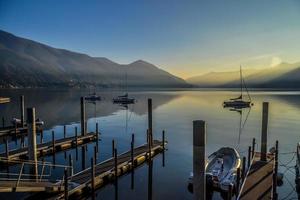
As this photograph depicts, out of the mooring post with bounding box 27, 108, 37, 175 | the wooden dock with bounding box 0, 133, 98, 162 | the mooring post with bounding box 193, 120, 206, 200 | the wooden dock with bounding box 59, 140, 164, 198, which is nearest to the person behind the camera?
the mooring post with bounding box 193, 120, 206, 200

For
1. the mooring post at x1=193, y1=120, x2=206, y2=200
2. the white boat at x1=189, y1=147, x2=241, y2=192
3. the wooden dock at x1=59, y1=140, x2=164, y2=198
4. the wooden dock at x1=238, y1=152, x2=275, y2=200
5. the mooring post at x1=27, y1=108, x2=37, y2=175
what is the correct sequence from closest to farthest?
the mooring post at x1=193, y1=120, x2=206, y2=200 < the wooden dock at x1=238, y1=152, x2=275, y2=200 < the wooden dock at x1=59, y1=140, x2=164, y2=198 < the mooring post at x1=27, y1=108, x2=37, y2=175 < the white boat at x1=189, y1=147, x2=241, y2=192

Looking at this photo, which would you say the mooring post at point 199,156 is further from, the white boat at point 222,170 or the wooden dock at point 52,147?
the wooden dock at point 52,147

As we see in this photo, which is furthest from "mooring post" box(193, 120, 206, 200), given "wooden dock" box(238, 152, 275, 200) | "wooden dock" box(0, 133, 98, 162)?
"wooden dock" box(0, 133, 98, 162)

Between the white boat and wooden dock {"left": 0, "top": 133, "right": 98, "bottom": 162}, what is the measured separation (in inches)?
568

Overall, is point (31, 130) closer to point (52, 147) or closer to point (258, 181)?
point (52, 147)

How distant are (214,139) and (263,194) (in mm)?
23374

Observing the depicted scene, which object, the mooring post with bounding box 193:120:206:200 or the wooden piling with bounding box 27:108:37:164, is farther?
the wooden piling with bounding box 27:108:37:164

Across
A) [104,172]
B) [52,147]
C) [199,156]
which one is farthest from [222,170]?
[52,147]

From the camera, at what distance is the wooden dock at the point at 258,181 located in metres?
14.4

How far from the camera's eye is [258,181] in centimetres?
1614

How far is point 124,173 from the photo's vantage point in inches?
822

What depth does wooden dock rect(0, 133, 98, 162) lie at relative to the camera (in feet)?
75.4

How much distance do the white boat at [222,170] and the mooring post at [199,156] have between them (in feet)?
18.0

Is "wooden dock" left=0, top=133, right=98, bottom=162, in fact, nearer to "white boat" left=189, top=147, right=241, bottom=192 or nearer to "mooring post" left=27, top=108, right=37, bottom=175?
"mooring post" left=27, top=108, right=37, bottom=175
